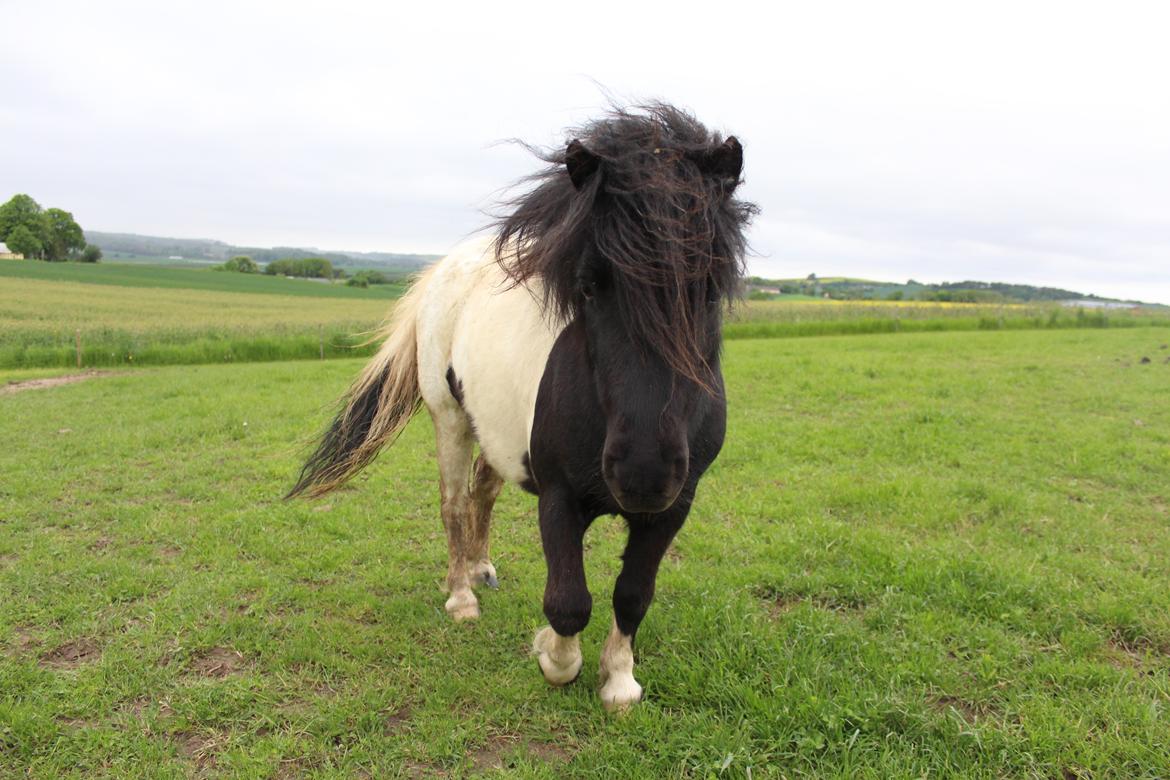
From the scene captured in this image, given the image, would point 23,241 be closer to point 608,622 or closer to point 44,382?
point 44,382

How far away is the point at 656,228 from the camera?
2.08 m

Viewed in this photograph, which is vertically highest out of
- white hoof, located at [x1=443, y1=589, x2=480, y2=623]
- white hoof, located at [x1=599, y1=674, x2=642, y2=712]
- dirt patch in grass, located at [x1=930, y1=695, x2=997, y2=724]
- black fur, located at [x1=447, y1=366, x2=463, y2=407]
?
black fur, located at [x1=447, y1=366, x2=463, y2=407]

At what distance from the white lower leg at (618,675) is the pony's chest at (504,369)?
0.88 meters

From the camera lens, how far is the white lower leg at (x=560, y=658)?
2889 millimetres

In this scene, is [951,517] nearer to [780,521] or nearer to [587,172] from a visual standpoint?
[780,521]

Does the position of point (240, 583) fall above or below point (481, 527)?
below

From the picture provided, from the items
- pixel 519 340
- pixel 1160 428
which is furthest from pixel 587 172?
pixel 1160 428

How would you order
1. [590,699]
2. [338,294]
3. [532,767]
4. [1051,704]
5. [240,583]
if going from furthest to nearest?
[338,294]
[240,583]
[590,699]
[1051,704]
[532,767]

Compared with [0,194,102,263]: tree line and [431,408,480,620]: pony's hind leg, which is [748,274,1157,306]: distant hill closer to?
[431,408,480,620]: pony's hind leg

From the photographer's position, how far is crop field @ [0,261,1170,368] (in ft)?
57.7

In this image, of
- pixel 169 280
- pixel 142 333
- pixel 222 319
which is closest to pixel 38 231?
pixel 169 280

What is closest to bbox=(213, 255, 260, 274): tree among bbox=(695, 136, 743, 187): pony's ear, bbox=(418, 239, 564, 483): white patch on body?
bbox=(418, 239, 564, 483): white patch on body

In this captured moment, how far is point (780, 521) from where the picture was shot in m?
5.24

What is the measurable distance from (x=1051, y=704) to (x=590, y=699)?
1972 mm
